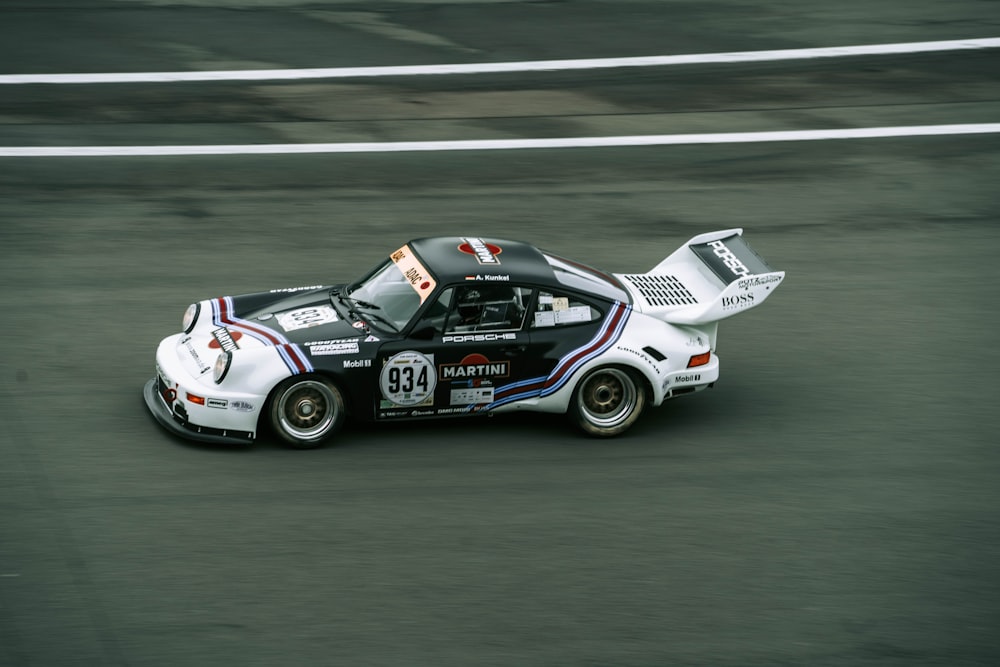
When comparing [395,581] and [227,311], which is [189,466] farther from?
[395,581]

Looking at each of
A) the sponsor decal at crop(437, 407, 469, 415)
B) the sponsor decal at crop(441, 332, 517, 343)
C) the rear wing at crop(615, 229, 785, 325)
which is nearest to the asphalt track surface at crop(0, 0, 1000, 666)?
the sponsor decal at crop(437, 407, 469, 415)

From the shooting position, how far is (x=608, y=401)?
9.44 meters

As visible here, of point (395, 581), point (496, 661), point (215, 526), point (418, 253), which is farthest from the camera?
point (418, 253)

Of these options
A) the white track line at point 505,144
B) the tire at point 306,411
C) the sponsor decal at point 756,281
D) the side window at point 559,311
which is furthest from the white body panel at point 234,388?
the white track line at point 505,144

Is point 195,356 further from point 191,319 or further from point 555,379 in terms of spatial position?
point 555,379

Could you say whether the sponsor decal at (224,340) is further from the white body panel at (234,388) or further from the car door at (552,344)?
the car door at (552,344)

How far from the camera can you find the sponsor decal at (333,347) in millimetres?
8812

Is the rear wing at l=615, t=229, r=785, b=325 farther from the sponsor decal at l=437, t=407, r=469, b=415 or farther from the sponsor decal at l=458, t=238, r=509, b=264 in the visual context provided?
the sponsor decal at l=437, t=407, r=469, b=415

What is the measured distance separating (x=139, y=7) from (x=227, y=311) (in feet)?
45.2

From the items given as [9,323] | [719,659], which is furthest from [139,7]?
[719,659]

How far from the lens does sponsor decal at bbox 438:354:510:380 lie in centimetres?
900

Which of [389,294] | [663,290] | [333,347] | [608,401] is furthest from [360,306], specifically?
[663,290]

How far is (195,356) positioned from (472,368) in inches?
81.2

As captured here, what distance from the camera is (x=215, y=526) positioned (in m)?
7.94
